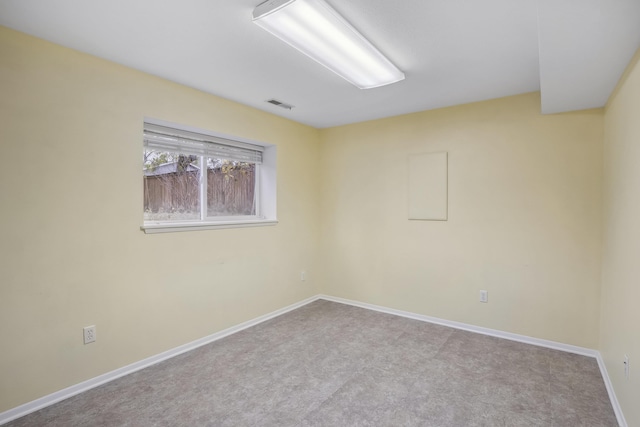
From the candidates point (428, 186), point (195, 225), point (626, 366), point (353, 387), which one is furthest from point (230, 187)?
→ point (626, 366)

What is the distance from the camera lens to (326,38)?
6.30 ft

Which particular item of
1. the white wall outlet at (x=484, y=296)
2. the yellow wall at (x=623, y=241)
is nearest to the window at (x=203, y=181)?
the white wall outlet at (x=484, y=296)

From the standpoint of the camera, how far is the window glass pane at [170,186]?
281 centimetres

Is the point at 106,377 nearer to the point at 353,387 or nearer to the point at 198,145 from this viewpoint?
the point at 353,387

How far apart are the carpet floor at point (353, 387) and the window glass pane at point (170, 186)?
1.27m

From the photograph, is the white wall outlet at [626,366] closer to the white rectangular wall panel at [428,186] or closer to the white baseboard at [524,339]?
the white baseboard at [524,339]

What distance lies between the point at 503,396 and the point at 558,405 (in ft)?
1.03

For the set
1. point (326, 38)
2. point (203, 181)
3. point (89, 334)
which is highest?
point (326, 38)

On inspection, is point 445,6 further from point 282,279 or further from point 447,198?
point 282,279

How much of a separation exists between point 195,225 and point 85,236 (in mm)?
846

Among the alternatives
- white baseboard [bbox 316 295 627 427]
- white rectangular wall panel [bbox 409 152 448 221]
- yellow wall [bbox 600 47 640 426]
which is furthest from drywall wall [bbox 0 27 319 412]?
yellow wall [bbox 600 47 640 426]

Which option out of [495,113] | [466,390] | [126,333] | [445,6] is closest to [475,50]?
[445,6]

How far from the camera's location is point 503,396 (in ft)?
7.04

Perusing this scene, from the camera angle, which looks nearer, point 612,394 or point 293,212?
point 612,394
